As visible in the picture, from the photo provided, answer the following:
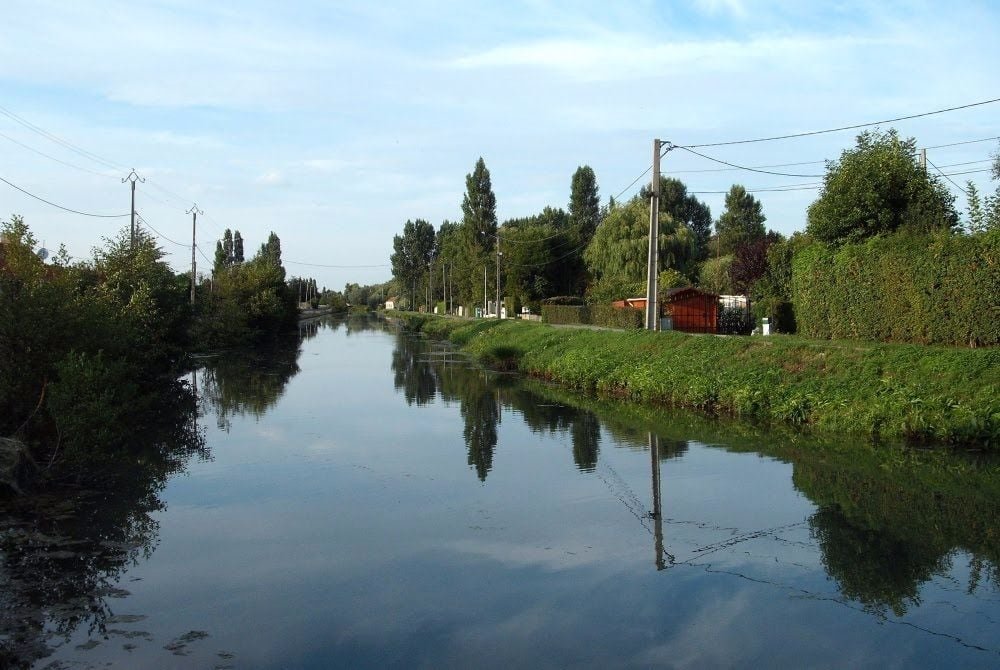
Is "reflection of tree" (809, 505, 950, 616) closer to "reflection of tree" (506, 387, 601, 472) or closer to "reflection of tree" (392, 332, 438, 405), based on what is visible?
"reflection of tree" (506, 387, 601, 472)

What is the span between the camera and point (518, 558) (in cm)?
886

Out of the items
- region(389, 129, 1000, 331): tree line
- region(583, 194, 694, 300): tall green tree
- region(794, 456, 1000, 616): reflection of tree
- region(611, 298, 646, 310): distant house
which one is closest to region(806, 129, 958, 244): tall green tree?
region(389, 129, 1000, 331): tree line

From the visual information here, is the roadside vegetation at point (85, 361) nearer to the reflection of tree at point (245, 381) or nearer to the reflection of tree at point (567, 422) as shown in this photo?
the reflection of tree at point (245, 381)

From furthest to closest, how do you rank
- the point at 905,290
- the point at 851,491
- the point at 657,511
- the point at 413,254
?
the point at 413,254, the point at 905,290, the point at 851,491, the point at 657,511

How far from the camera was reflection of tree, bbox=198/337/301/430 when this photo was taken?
73.8 ft

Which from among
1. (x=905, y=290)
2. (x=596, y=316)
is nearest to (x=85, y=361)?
(x=905, y=290)

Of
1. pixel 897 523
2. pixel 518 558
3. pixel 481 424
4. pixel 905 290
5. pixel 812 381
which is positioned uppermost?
pixel 905 290

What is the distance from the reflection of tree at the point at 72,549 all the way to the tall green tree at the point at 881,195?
67.3ft

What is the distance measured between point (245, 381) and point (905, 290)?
2148 centimetres

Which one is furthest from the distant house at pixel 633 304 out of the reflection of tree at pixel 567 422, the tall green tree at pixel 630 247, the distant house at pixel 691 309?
the reflection of tree at pixel 567 422

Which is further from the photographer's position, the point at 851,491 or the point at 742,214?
the point at 742,214

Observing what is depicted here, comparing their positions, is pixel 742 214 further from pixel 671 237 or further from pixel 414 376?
pixel 414 376

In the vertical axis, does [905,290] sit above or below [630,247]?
below

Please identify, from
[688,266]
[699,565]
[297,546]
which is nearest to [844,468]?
[699,565]
